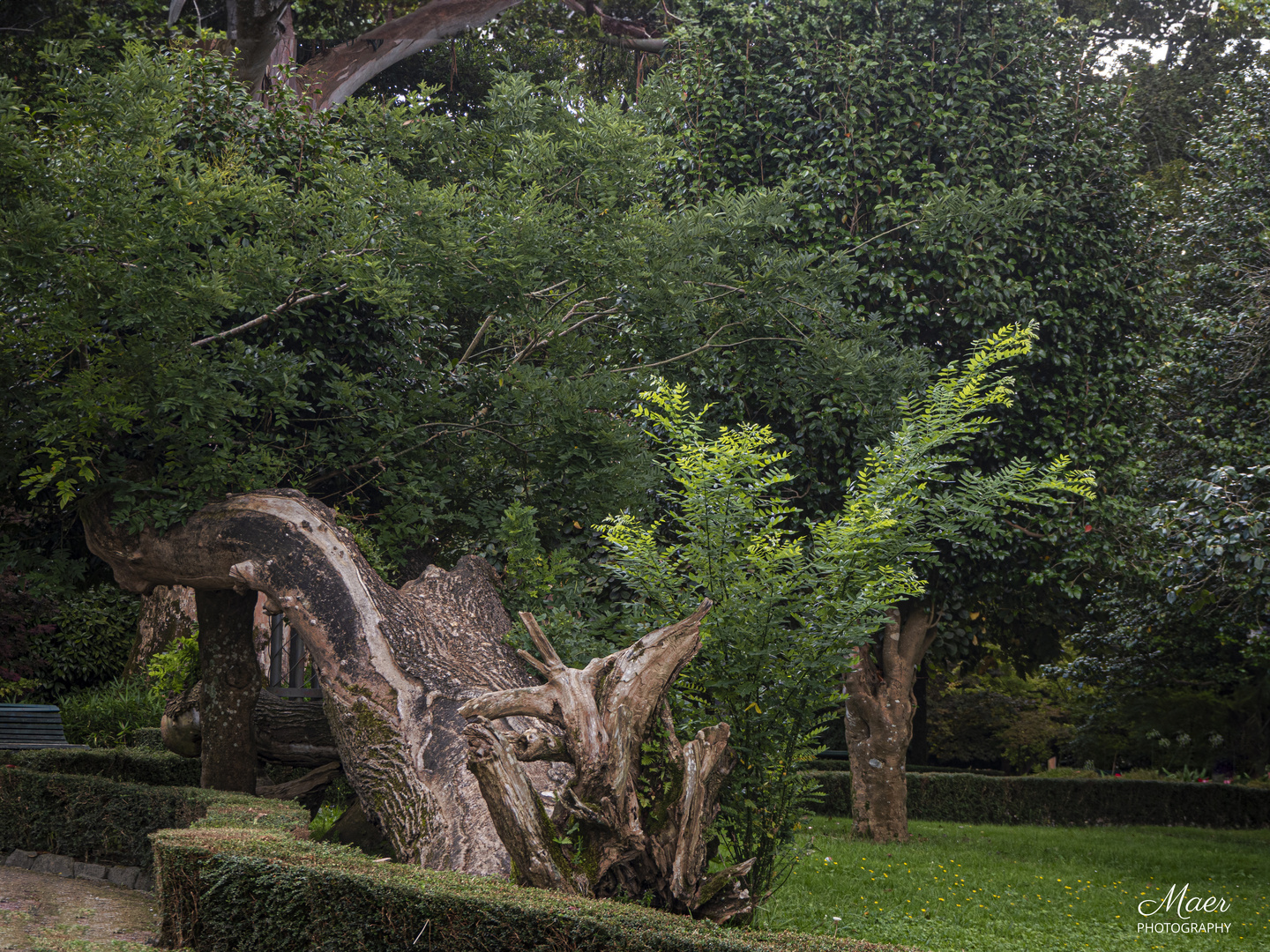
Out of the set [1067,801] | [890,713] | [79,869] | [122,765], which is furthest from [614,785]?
[1067,801]

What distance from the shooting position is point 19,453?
26.3 ft

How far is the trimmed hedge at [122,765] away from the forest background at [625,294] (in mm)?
2610

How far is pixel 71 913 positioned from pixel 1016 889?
365 inches

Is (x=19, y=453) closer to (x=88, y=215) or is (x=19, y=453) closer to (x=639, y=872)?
(x=88, y=215)

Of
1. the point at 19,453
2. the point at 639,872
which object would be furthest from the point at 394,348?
the point at 639,872

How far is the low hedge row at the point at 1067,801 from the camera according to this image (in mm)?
18375

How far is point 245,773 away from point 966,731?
1985 cm

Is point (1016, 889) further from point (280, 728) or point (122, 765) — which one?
point (122, 765)

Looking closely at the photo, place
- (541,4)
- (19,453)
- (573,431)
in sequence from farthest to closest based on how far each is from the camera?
(541,4) → (573,431) → (19,453)

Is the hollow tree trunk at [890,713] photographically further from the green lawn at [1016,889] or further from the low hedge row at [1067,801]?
the low hedge row at [1067,801]

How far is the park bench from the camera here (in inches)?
613

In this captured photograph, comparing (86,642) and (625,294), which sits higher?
(625,294)

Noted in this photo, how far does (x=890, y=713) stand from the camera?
14.0m

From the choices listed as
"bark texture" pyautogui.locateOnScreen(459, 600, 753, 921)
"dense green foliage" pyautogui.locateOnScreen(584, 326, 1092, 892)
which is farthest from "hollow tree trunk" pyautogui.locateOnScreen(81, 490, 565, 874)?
"dense green foliage" pyautogui.locateOnScreen(584, 326, 1092, 892)
